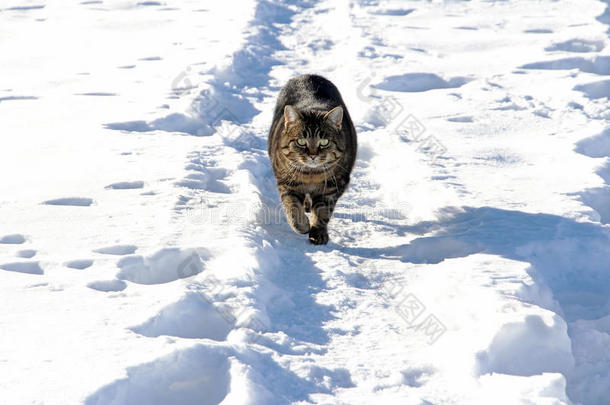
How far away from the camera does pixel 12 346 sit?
2.26 m

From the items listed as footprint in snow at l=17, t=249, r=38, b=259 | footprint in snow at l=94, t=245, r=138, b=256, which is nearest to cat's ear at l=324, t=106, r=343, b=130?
footprint in snow at l=94, t=245, r=138, b=256

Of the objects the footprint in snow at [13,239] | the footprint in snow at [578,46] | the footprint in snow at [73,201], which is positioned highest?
the footprint in snow at [13,239]

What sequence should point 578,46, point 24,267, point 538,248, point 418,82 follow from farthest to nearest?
point 578,46 → point 418,82 → point 538,248 → point 24,267

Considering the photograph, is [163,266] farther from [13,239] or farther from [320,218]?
[320,218]

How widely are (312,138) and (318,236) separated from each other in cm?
57

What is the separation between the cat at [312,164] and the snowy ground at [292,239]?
168 millimetres

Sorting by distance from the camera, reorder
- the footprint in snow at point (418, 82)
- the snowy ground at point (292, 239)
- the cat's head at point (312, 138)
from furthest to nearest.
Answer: the footprint in snow at point (418, 82) → the cat's head at point (312, 138) → the snowy ground at point (292, 239)

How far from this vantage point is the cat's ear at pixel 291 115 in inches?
143

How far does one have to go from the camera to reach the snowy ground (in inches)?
90.6

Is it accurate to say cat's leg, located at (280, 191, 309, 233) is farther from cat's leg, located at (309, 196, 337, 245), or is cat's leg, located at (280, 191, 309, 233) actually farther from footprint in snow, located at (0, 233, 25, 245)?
footprint in snow, located at (0, 233, 25, 245)

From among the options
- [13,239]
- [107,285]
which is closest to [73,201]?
[13,239]

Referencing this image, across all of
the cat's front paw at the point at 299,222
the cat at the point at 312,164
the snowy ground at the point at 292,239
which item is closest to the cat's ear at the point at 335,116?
the cat at the point at 312,164

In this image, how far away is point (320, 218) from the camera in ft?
12.0

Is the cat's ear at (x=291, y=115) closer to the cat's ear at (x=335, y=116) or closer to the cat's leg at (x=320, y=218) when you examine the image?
the cat's ear at (x=335, y=116)
